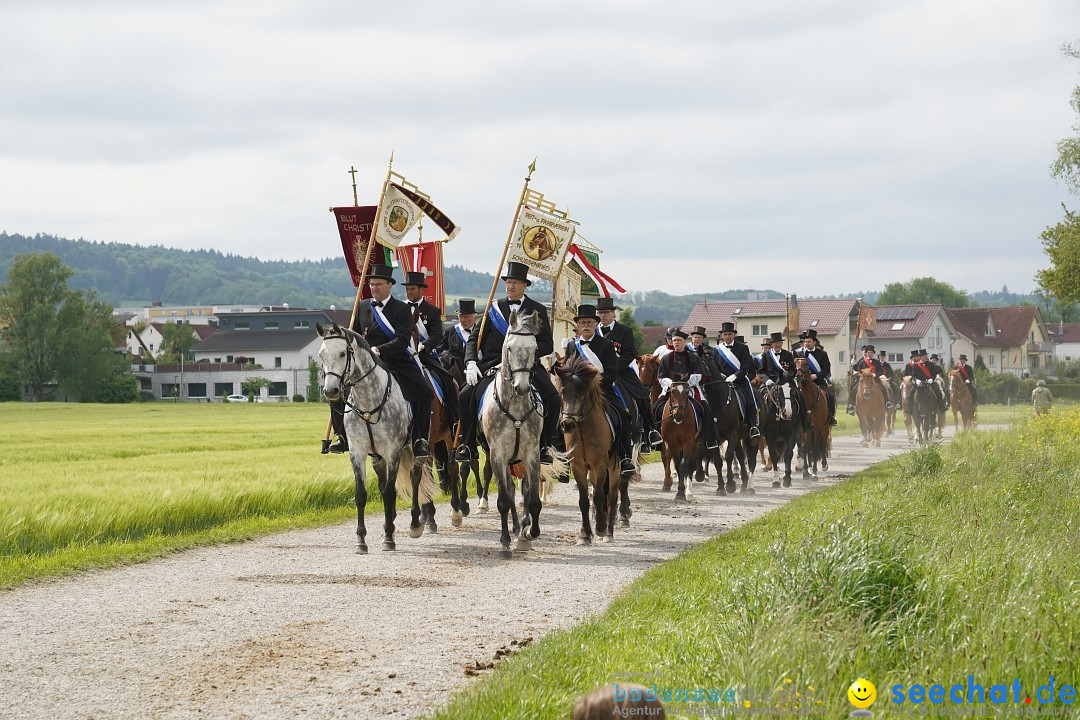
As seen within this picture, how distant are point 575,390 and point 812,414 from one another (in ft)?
41.4

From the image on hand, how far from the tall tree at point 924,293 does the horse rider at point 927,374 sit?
141 m

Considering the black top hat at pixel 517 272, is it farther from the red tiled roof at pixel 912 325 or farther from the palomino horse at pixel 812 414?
the red tiled roof at pixel 912 325

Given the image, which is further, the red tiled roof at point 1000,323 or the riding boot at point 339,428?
the red tiled roof at point 1000,323

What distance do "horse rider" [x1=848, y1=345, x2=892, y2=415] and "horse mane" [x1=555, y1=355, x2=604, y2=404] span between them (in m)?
22.2

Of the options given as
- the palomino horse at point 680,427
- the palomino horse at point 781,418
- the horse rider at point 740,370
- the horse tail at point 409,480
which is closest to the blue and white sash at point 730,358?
the horse rider at point 740,370

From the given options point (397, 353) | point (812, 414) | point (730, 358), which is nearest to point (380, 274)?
point (397, 353)

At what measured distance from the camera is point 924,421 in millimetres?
35469

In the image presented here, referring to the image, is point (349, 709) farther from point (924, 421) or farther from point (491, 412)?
point (924, 421)

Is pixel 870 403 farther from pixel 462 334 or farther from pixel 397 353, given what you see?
pixel 397 353

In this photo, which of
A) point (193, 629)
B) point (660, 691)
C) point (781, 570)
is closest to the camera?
point (660, 691)

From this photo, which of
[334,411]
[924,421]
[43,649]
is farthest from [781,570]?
[924,421]

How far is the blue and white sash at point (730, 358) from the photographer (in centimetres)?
2106

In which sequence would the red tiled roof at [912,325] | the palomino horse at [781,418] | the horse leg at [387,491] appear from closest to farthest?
1. the horse leg at [387,491]
2. the palomino horse at [781,418]
3. the red tiled roof at [912,325]

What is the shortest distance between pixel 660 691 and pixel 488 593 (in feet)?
14.3
